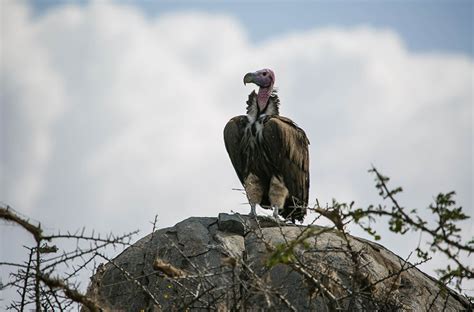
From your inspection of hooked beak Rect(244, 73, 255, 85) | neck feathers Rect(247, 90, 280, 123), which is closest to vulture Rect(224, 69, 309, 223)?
neck feathers Rect(247, 90, 280, 123)

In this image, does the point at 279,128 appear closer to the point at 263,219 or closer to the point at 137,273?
the point at 263,219

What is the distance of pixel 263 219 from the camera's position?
9992 millimetres

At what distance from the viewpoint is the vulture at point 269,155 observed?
35.4ft

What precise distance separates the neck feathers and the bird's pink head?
3.8 inches

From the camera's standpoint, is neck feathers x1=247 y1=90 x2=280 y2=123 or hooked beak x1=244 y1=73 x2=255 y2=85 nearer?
neck feathers x1=247 y1=90 x2=280 y2=123

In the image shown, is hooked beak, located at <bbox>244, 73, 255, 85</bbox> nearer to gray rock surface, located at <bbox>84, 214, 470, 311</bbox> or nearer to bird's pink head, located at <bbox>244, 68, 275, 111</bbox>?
bird's pink head, located at <bbox>244, 68, 275, 111</bbox>

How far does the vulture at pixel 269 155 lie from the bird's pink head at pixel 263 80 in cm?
11

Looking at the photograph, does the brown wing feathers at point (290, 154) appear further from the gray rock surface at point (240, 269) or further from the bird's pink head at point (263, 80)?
the gray rock surface at point (240, 269)

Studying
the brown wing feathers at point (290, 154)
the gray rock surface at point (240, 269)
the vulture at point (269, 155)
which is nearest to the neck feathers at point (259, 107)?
the vulture at point (269, 155)

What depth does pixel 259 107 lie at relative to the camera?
11.2m

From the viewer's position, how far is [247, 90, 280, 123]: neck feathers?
36.6 feet

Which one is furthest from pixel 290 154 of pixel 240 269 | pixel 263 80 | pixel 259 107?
pixel 240 269

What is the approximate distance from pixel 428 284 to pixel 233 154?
318cm

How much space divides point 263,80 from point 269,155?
1359mm
